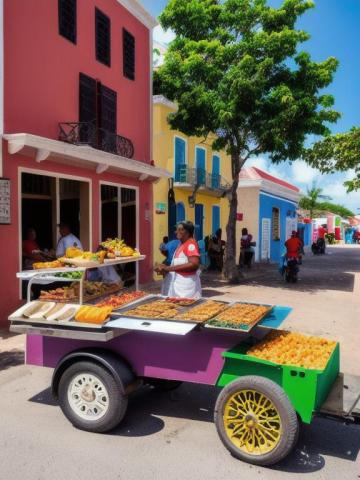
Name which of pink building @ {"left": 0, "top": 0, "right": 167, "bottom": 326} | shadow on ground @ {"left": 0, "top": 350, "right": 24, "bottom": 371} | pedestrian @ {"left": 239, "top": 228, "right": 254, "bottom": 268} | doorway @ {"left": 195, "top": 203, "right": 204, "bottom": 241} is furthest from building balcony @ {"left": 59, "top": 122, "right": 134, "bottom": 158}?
pedestrian @ {"left": 239, "top": 228, "right": 254, "bottom": 268}

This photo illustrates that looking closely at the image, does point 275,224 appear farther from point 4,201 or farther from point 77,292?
point 77,292

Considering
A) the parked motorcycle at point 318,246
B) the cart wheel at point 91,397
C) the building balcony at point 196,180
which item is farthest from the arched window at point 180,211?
the parked motorcycle at point 318,246

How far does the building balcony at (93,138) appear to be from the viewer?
10.6m

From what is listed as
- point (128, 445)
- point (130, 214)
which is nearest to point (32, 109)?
point (130, 214)

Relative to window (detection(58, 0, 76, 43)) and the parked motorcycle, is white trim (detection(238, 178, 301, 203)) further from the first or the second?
window (detection(58, 0, 76, 43))

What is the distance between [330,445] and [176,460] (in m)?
1.42

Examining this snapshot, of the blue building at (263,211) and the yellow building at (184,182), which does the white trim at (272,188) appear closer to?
the blue building at (263,211)

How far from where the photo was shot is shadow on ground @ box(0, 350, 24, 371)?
6.39m

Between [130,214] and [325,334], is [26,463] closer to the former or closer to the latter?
[325,334]

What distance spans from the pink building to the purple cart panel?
5.13 meters

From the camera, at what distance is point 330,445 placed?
4129 mm

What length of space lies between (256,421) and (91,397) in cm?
152

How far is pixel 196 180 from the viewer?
1928cm

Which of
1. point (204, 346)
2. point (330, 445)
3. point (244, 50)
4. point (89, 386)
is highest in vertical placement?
point (244, 50)
